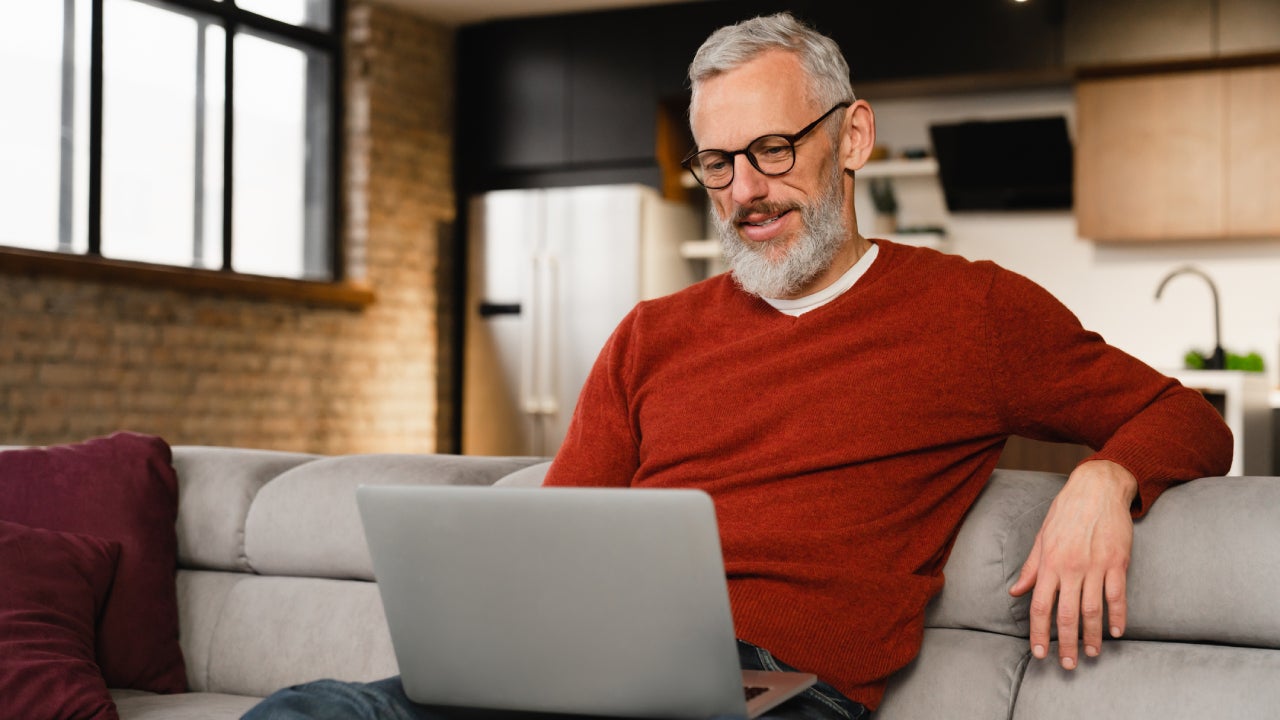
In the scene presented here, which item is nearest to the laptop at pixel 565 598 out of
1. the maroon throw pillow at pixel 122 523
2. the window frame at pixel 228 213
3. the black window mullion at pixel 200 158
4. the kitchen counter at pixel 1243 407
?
the maroon throw pillow at pixel 122 523

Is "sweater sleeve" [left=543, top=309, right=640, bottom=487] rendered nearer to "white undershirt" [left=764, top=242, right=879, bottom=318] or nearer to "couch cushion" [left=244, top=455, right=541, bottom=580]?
"white undershirt" [left=764, top=242, right=879, bottom=318]

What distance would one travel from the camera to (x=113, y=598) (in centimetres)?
212

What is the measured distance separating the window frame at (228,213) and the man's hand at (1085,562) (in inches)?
160

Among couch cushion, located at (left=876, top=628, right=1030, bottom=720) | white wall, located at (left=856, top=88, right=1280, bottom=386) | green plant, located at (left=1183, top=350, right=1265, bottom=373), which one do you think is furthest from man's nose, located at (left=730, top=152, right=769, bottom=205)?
white wall, located at (left=856, top=88, right=1280, bottom=386)

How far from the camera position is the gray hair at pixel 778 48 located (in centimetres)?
177

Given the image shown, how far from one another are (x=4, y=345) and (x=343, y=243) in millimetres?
1921

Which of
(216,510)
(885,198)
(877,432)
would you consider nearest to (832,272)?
(877,432)

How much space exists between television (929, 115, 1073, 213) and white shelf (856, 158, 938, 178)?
7 cm

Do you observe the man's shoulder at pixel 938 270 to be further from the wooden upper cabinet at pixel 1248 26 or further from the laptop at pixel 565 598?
the wooden upper cabinet at pixel 1248 26

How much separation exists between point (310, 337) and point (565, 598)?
4972 millimetres

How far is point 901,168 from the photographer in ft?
19.6

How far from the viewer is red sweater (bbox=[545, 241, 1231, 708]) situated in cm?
154

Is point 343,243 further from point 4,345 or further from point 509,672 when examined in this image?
point 509,672

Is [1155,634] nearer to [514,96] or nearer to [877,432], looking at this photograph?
[877,432]
